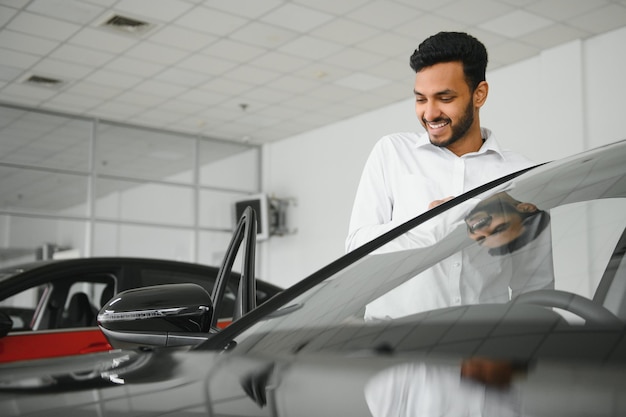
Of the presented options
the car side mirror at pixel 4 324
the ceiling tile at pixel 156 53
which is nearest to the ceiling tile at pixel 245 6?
the ceiling tile at pixel 156 53

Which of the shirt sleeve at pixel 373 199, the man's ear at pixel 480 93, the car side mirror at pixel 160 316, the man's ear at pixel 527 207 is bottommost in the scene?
the car side mirror at pixel 160 316

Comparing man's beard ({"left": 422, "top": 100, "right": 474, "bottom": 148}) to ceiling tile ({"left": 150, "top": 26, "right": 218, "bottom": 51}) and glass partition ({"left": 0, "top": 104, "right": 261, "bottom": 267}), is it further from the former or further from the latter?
glass partition ({"left": 0, "top": 104, "right": 261, "bottom": 267})

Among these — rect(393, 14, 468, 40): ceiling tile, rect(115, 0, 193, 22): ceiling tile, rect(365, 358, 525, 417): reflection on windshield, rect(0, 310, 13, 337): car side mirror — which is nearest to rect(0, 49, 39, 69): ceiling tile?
rect(115, 0, 193, 22): ceiling tile

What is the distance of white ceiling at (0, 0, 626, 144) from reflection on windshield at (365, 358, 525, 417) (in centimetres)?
653

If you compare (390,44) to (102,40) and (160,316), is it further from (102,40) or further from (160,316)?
(160,316)

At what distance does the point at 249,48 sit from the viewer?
8102mm

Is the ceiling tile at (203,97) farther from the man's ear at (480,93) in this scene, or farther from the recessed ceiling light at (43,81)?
the man's ear at (480,93)

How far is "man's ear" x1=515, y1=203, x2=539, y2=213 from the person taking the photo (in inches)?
38.3

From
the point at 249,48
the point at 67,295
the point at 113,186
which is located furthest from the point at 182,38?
the point at 67,295

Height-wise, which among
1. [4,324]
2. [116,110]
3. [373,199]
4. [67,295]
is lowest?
[4,324]

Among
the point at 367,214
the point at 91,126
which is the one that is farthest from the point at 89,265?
the point at 91,126

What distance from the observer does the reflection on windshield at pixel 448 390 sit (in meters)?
0.58

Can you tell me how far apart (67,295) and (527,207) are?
302 cm

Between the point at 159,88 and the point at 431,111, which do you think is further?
the point at 159,88
